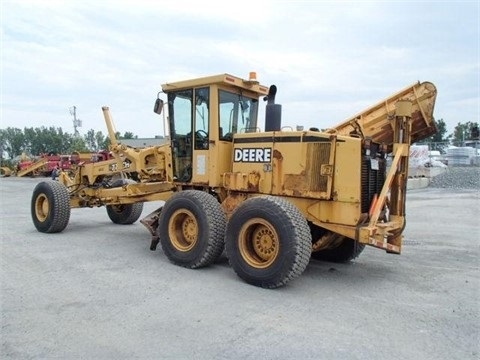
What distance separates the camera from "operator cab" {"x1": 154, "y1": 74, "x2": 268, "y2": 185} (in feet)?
23.1

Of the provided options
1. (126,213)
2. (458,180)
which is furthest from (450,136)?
(126,213)

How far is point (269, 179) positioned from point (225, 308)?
2.20 meters

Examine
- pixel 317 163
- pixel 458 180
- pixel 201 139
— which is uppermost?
pixel 201 139

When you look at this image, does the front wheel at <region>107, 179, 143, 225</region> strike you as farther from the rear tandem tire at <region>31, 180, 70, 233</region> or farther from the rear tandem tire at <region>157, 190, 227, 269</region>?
the rear tandem tire at <region>157, 190, 227, 269</region>

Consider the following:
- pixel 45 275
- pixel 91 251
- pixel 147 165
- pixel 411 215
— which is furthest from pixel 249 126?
pixel 411 215

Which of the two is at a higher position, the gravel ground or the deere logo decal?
the deere logo decal

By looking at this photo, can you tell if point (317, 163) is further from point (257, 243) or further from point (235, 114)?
point (235, 114)

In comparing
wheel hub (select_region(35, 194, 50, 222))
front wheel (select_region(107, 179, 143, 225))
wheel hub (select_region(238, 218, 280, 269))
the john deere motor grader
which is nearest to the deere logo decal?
the john deere motor grader

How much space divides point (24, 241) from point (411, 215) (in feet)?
30.7

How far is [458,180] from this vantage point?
2202 centimetres

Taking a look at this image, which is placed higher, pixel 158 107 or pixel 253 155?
pixel 158 107

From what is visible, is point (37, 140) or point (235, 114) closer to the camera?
point (235, 114)

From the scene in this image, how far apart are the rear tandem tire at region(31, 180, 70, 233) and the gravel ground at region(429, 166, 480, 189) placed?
57.5 ft

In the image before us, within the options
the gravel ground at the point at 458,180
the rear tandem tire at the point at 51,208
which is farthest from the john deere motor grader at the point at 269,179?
the gravel ground at the point at 458,180
